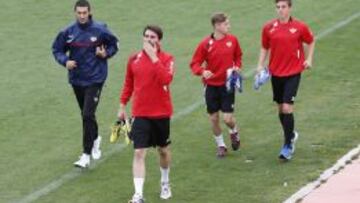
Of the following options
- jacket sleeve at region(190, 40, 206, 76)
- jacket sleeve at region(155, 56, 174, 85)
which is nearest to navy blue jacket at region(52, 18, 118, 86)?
jacket sleeve at region(190, 40, 206, 76)

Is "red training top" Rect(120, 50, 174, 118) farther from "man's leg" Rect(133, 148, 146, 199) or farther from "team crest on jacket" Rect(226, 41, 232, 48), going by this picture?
"team crest on jacket" Rect(226, 41, 232, 48)

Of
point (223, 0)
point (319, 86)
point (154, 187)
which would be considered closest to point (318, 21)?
point (223, 0)

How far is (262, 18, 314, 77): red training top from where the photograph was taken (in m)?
11.3

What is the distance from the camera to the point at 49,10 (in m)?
24.1

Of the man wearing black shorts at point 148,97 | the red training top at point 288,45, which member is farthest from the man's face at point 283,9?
the man wearing black shorts at point 148,97

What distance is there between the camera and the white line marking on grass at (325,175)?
9812mm

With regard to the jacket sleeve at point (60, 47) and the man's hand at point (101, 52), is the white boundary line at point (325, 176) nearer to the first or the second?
the man's hand at point (101, 52)

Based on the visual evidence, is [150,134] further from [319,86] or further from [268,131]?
[319,86]

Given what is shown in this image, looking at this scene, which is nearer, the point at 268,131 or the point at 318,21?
the point at 268,131

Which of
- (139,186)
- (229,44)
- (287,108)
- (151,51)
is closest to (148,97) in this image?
(151,51)

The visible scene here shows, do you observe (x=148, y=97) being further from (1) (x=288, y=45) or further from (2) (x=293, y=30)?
Result: (2) (x=293, y=30)

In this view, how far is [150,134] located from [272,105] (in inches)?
208

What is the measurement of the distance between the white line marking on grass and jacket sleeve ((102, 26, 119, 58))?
3.04 m

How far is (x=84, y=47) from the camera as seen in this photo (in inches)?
452
